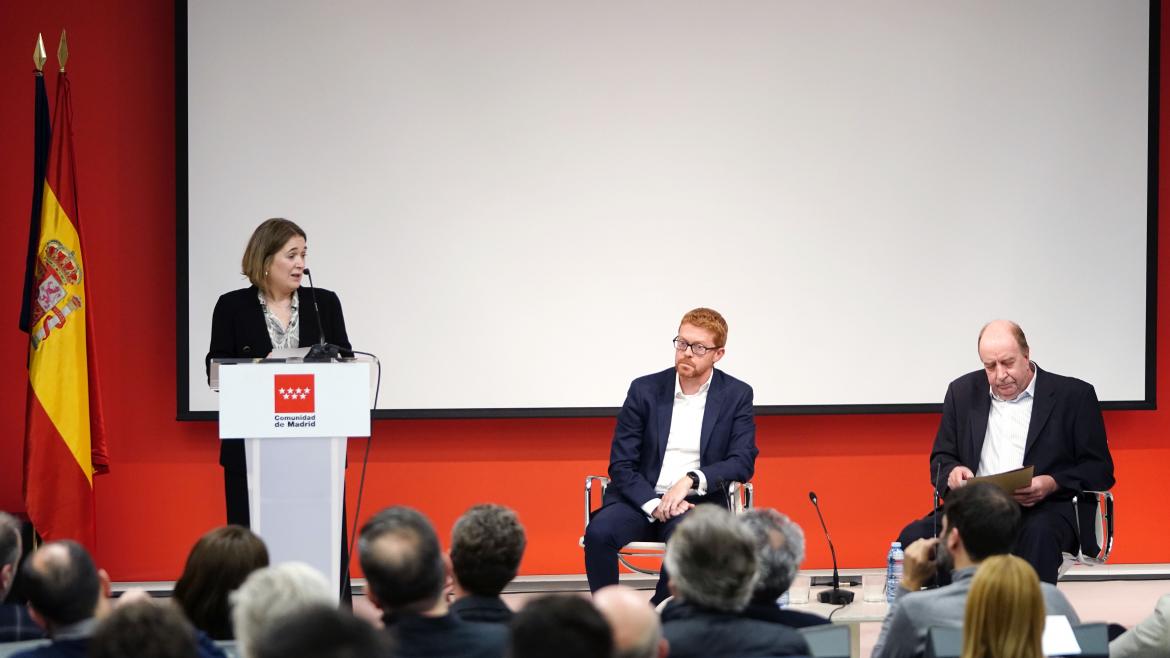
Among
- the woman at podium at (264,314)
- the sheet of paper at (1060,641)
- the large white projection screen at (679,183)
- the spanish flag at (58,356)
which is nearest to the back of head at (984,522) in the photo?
the sheet of paper at (1060,641)

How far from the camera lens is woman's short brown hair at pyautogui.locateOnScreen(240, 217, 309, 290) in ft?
14.1

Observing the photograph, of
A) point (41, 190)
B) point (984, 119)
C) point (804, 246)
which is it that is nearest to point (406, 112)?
point (41, 190)

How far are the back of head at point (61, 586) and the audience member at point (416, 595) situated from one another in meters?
0.49

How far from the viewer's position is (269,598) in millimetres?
2064

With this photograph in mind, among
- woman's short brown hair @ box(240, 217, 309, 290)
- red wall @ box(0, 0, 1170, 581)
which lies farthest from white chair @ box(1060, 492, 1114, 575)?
woman's short brown hair @ box(240, 217, 309, 290)

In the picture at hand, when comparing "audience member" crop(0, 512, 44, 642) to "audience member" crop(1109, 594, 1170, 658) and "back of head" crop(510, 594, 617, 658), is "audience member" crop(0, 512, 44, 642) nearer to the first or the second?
"back of head" crop(510, 594, 617, 658)

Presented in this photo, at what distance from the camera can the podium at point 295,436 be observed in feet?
12.3

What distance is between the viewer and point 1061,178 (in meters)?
5.70

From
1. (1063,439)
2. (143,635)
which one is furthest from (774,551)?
(1063,439)

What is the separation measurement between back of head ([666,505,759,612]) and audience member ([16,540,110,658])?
1060mm

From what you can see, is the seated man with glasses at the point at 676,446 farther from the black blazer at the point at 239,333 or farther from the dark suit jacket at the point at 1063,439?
the black blazer at the point at 239,333

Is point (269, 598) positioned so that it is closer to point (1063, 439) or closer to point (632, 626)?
point (632, 626)

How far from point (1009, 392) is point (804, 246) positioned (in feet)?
4.22

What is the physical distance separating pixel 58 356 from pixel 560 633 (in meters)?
3.72
